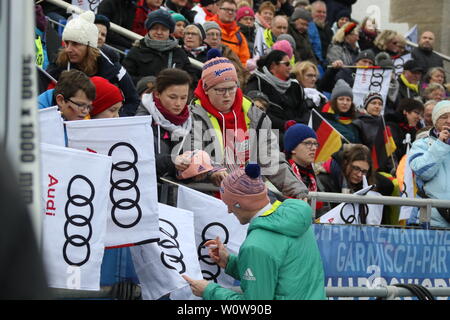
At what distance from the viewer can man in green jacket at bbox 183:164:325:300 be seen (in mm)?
5094

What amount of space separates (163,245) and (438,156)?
355 cm

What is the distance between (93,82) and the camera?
253 inches

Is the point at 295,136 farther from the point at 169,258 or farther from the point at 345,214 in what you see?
the point at 169,258

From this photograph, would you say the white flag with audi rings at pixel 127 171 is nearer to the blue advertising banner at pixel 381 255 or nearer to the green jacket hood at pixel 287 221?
the green jacket hood at pixel 287 221

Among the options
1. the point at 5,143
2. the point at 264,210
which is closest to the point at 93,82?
the point at 264,210

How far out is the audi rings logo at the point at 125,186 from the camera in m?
5.66

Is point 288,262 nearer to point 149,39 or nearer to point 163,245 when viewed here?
point 163,245

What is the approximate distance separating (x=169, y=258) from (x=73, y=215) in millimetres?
751

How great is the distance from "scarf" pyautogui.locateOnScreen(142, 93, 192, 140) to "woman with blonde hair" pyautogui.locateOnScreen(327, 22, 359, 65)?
346 inches

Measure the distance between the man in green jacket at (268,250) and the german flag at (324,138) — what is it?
4273mm

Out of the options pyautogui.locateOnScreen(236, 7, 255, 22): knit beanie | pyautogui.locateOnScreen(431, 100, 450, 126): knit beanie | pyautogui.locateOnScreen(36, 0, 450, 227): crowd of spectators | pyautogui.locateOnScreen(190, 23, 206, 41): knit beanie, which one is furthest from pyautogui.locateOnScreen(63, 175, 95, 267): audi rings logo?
pyautogui.locateOnScreen(236, 7, 255, 22): knit beanie

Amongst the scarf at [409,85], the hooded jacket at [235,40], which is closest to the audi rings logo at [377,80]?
the scarf at [409,85]

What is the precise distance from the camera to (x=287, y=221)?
17.1 feet

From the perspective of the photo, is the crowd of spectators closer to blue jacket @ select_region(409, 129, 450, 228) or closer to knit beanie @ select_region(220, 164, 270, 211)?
blue jacket @ select_region(409, 129, 450, 228)
